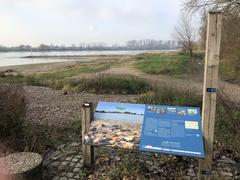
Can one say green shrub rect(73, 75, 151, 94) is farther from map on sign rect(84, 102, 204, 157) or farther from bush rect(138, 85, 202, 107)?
map on sign rect(84, 102, 204, 157)

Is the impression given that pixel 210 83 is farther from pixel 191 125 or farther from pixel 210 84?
pixel 191 125

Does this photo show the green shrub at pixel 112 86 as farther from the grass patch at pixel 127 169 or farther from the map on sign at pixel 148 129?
the map on sign at pixel 148 129

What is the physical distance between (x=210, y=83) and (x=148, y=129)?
104cm

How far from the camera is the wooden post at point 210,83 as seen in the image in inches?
127

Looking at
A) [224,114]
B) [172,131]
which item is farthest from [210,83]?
[224,114]

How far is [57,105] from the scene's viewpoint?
9273mm

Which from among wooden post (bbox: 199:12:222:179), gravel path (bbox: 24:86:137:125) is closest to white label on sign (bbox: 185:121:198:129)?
wooden post (bbox: 199:12:222:179)

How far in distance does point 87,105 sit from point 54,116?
12.9 ft

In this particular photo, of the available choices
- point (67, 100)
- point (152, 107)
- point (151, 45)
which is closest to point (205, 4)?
point (67, 100)

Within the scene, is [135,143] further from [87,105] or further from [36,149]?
[36,149]

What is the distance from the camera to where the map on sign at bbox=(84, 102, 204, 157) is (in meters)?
3.36

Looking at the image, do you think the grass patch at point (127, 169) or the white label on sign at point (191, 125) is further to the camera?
the grass patch at point (127, 169)

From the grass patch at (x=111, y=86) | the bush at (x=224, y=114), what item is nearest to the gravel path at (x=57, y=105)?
the grass patch at (x=111, y=86)

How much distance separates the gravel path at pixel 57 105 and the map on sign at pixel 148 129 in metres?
3.23
